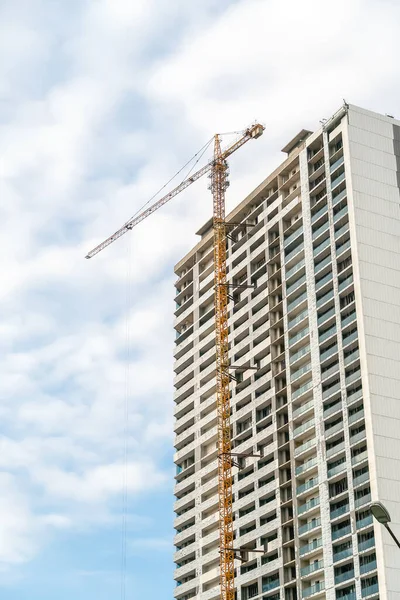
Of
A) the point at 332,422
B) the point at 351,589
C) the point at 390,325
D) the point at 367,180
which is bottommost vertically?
the point at 351,589

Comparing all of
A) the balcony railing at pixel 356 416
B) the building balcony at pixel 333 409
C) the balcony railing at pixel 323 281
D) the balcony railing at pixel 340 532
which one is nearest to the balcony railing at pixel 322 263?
the balcony railing at pixel 323 281

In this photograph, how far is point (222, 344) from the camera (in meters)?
143

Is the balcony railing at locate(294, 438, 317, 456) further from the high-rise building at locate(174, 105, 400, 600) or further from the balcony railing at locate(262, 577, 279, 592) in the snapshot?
the balcony railing at locate(262, 577, 279, 592)

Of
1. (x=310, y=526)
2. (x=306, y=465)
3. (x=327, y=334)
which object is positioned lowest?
(x=310, y=526)

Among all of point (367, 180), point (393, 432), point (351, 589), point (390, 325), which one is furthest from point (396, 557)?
point (367, 180)

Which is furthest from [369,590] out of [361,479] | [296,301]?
[296,301]

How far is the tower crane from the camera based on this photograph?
419 feet

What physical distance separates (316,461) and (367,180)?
114 feet

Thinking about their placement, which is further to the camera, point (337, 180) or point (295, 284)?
point (295, 284)

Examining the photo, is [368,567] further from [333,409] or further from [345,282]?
[345,282]

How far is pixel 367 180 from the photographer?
124 meters

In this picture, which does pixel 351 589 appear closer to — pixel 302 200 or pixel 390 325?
pixel 390 325

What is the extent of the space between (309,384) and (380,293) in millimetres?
14613

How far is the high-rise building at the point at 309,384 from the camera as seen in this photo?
355 ft
